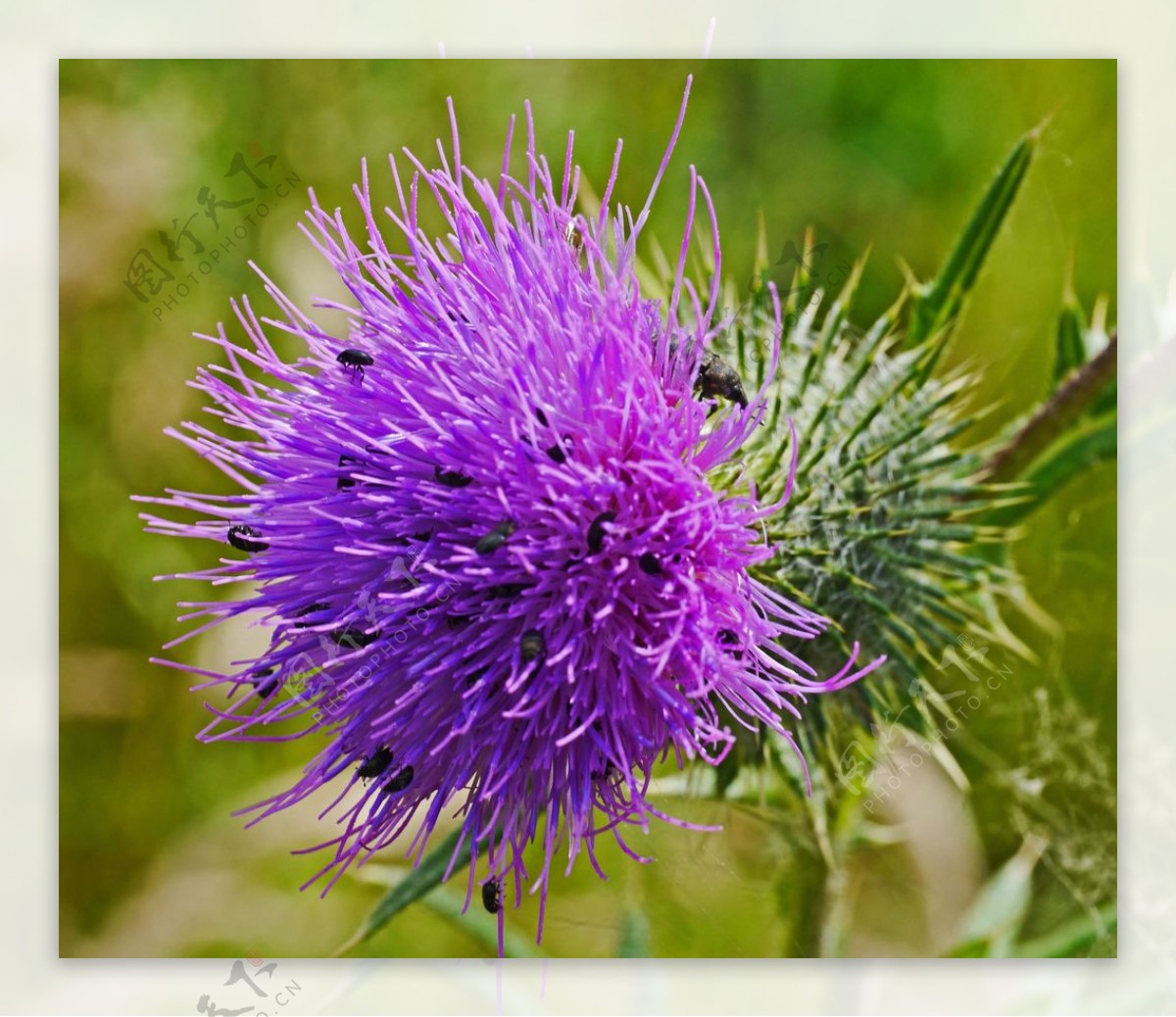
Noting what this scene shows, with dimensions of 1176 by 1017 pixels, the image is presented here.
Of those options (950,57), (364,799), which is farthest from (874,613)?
(950,57)

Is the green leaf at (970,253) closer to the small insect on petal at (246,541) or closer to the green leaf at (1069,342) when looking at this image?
the green leaf at (1069,342)

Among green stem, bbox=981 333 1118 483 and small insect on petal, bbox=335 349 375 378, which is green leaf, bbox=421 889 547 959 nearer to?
small insect on petal, bbox=335 349 375 378

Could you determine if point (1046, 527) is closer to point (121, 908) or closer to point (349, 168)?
point (349, 168)

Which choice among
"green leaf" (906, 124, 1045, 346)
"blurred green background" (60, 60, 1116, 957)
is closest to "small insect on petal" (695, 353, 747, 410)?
"green leaf" (906, 124, 1045, 346)

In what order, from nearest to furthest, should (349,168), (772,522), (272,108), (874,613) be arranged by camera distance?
(772,522)
(874,613)
(272,108)
(349,168)

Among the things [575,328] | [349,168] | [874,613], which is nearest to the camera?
[575,328]

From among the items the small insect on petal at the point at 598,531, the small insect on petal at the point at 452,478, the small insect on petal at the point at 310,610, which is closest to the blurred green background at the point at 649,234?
the small insect on petal at the point at 310,610
